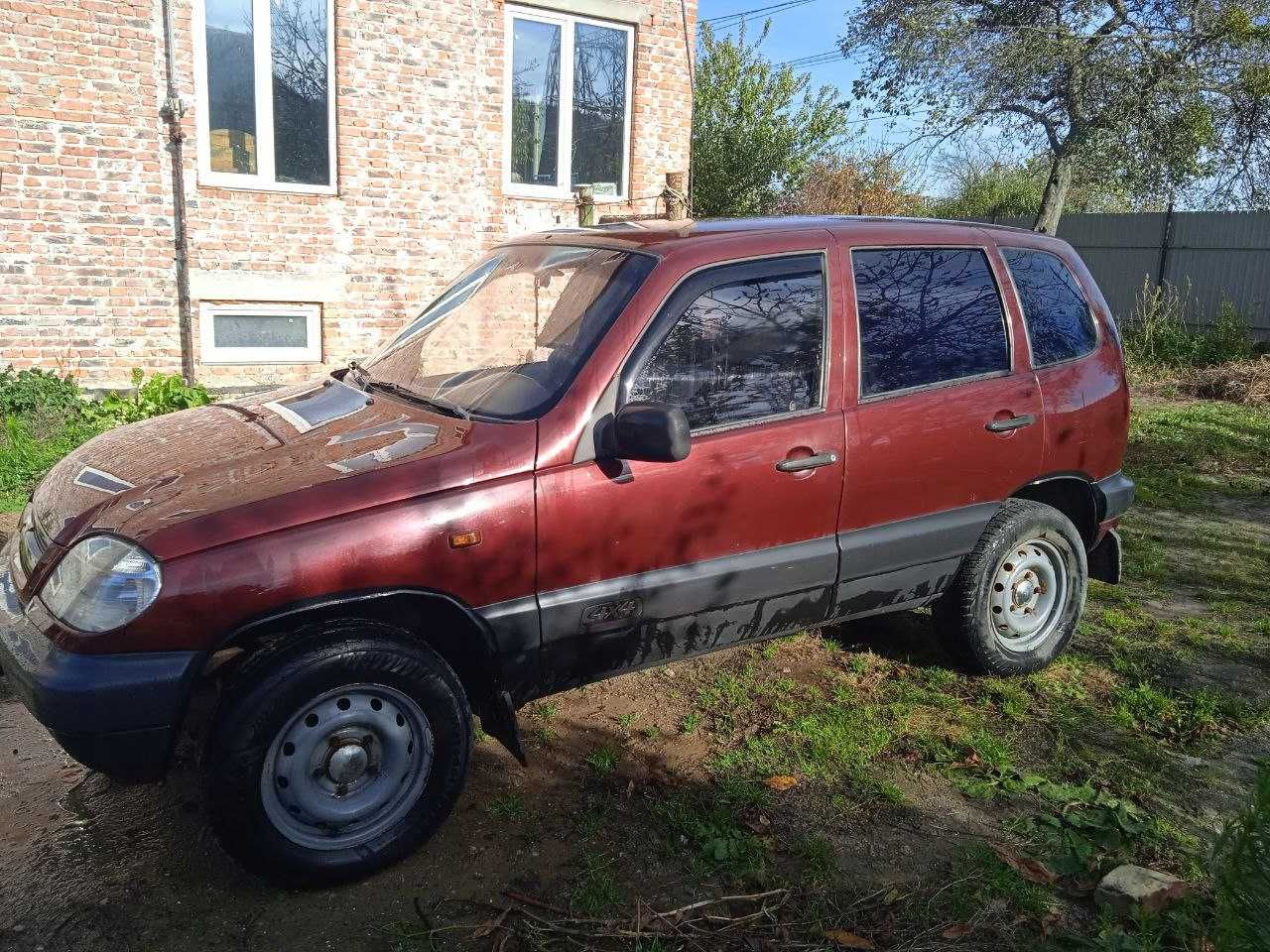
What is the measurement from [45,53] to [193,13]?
1.27 metres

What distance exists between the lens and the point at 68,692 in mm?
2680

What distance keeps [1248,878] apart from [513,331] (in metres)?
2.81

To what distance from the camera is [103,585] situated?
9.14ft

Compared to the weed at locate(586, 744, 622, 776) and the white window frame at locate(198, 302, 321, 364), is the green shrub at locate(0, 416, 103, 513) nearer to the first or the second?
the white window frame at locate(198, 302, 321, 364)

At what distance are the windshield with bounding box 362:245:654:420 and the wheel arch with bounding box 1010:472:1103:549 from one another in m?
2.13

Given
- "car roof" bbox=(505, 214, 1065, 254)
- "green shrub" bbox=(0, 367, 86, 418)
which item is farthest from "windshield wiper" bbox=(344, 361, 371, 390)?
"green shrub" bbox=(0, 367, 86, 418)

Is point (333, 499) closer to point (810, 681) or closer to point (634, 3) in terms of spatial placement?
point (810, 681)

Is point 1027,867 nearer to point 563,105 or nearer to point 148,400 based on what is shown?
point 148,400

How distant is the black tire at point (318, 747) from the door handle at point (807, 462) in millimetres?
1380

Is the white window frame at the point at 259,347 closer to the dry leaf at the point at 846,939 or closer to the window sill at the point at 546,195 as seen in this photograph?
the window sill at the point at 546,195

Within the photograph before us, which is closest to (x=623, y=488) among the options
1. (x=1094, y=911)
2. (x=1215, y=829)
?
(x=1094, y=911)

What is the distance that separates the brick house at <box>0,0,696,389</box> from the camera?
823cm

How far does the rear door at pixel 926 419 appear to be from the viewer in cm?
388

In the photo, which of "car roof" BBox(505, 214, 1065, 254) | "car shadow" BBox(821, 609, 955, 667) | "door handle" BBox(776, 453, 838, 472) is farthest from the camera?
"car shadow" BBox(821, 609, 955, 667)
